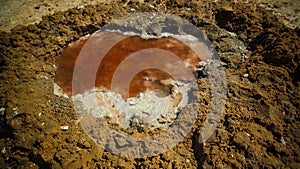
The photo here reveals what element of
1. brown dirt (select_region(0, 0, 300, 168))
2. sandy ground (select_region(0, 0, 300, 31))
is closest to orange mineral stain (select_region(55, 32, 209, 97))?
brown dirt (select_region(0, 0, 300, 168))

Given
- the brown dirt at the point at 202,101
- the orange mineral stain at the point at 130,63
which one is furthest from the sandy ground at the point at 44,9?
the orange mineral stain at the point at 130,63

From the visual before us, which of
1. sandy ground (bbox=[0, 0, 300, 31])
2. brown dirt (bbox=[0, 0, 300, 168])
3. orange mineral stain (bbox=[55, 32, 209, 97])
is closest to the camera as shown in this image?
brown dirt (bbox=[0, 0, 300, 168])

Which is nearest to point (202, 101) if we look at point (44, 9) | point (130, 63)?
point (130, 63)

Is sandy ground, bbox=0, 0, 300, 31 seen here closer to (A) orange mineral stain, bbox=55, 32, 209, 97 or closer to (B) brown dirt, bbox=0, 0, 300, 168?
(B) brown dirt, bbox=0, 0, 300, 168

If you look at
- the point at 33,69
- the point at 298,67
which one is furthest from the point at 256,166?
the point at 33,69

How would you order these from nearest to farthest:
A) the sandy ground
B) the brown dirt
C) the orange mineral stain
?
the brown dirt, the orange mineral stain, the sandy ground

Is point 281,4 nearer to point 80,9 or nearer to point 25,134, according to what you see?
point 80,9

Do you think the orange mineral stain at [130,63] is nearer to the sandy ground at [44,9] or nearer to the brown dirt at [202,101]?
the brown dirt at [202,101]
